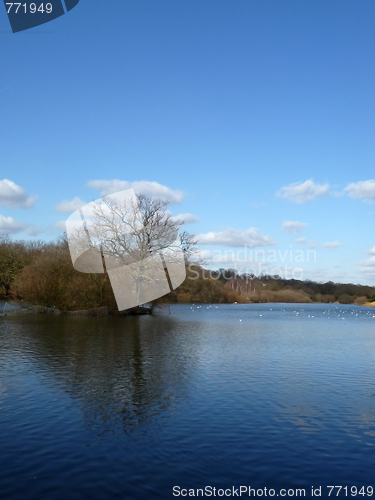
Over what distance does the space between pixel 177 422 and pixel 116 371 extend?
17.7 feet

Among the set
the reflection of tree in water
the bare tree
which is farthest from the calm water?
the bare tree

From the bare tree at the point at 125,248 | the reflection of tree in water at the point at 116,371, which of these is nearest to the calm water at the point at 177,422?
the reflection of tree in water at the point at 116,371

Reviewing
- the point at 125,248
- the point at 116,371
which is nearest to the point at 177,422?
the point at 116,371

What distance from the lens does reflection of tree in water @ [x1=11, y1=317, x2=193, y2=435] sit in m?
9.84

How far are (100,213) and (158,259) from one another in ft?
21.3

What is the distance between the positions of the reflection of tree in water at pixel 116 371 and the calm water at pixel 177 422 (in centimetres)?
5

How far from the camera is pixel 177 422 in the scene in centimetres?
923

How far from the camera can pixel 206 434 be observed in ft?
28.0

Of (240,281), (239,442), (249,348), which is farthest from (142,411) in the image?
(240,281)

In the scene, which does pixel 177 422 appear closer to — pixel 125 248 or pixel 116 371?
pixel 116 371

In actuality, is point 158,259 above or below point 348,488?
above

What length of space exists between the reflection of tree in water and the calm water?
49mm

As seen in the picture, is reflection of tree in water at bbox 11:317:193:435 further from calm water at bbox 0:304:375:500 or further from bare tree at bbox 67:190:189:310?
bare tree at bbox 67:190:189:310

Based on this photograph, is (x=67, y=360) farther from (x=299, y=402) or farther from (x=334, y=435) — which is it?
(x=334, y=435)
